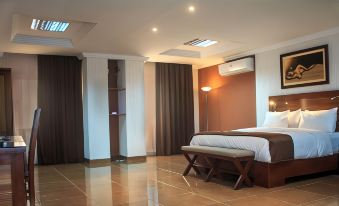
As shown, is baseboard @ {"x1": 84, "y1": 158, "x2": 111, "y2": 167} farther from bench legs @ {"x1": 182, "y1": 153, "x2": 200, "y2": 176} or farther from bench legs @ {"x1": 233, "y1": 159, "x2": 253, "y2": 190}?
bench legs @ {"x1": 233, "y1": 159, "x2": 253, "y2": 190}

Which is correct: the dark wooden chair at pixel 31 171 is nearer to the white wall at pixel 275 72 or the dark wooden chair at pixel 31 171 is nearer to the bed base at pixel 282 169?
the bed base at pixel 282 169

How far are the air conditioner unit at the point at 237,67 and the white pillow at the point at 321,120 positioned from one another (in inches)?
72.5

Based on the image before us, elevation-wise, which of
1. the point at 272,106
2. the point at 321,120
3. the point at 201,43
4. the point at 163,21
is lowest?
the point at 321,120

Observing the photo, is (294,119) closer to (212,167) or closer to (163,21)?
(212,167)

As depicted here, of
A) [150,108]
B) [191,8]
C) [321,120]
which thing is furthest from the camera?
[150,108]

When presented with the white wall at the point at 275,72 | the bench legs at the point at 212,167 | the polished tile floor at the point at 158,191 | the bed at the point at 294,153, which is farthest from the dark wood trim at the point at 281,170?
the white wall at the point at 275,72

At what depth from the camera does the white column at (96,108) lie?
21.1ft

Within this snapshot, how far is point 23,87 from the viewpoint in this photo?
6.39 m

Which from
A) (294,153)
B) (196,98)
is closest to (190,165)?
(294,153)

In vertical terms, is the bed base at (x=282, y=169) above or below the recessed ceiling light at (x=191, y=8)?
below

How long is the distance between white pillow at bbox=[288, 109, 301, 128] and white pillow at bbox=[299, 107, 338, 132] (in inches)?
8.0

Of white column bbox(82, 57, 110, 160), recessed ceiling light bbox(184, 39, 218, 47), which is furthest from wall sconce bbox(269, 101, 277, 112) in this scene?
white column bbox(82, 57, 110, 160)

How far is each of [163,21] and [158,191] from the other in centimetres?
229

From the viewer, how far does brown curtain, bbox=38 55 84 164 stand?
21.1ft
